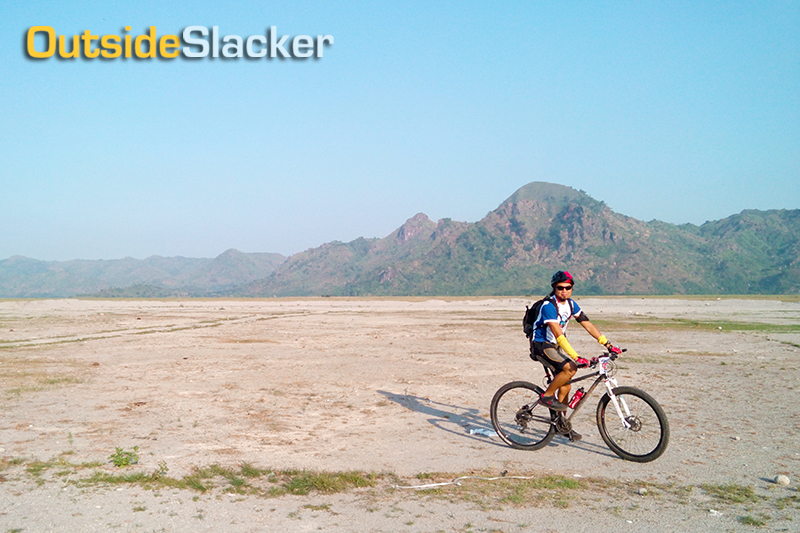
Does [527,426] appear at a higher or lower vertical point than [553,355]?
lower

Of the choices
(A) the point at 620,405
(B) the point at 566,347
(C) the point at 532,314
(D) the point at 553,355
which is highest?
(C) the point at 532,314

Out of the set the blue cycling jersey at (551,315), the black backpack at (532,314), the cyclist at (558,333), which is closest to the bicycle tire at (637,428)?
the cyclist at (558,333)

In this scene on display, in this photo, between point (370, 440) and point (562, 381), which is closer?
point (562, 381)

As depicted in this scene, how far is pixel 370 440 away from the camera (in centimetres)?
882

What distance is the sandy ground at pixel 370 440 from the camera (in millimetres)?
5695

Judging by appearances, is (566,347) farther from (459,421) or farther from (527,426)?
(459,421)

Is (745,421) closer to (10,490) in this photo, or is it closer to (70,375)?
(10,490)

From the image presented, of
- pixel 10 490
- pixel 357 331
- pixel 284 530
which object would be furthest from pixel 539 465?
pixel 357 331

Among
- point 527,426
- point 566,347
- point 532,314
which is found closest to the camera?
point 566,347

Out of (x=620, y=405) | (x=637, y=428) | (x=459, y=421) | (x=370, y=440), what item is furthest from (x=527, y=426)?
(x=370, y=440)

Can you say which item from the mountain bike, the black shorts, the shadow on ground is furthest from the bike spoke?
the black shorts

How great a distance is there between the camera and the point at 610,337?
26.0m

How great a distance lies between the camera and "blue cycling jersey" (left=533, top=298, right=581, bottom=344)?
8.12m

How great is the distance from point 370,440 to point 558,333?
3.48 m
